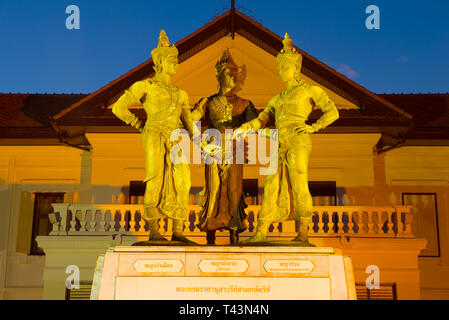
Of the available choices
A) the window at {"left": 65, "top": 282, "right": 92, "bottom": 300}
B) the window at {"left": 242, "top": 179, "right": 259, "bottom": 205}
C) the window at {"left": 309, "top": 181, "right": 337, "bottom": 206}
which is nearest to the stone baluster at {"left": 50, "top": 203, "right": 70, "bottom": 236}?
the window at {"left": 65, "top": 282, "right": 92, "bottom": 300}

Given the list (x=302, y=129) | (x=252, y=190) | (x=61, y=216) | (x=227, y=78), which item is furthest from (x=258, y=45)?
(x=302, y=129)

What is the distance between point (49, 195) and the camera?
18.1 m

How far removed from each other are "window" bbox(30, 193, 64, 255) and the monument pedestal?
11.9m

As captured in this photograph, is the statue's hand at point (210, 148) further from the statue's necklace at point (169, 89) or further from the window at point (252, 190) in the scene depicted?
the window at point (252, 190)

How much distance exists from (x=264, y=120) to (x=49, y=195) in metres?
11.8

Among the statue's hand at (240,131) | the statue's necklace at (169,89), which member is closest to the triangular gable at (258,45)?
the statue's necklace at (169,89)

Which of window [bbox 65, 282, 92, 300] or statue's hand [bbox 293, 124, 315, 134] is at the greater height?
statue's hand [bbox 293, 124, 315, 134]

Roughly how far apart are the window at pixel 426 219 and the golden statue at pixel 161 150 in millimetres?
11313

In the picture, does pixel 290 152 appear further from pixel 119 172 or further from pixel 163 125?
pixel 119 172

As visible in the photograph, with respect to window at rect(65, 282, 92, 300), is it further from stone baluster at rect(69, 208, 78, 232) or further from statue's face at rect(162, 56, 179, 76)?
statue's face at rect(162, 56, 179, 76)

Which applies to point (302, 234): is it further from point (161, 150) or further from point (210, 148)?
point (161, 150)

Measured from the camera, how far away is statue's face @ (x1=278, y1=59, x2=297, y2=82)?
7.84 m
